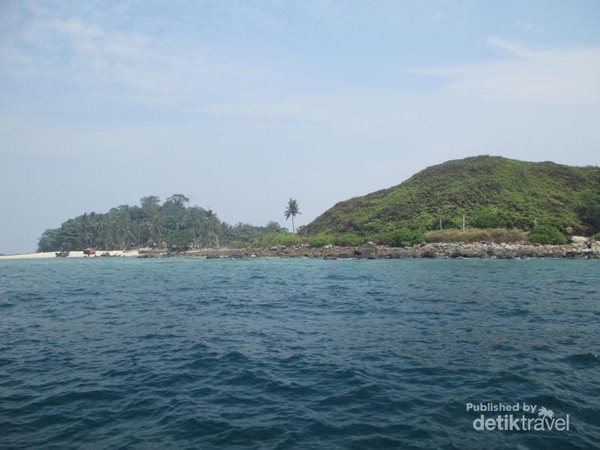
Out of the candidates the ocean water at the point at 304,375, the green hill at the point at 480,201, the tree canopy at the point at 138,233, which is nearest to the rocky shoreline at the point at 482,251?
the green hill at the point at 480,201

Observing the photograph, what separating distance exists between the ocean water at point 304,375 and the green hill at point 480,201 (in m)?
77.7

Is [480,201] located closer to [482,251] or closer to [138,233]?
[482,251]

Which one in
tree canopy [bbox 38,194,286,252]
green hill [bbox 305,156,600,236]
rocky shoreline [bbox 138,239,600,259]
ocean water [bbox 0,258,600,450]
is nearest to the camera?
ocean water [bbox 0,258,600,450]

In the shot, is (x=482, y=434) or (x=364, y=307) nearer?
(x=482, y=434)

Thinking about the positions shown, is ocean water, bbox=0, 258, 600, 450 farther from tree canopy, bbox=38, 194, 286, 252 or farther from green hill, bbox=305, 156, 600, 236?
tree canopy, bbox=38, 194, 286, 252

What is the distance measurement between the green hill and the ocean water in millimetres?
77697

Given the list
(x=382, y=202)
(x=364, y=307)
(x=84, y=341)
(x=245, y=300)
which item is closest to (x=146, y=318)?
(x=84, y=341)

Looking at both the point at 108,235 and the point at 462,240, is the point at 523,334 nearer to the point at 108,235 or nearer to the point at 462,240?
the point at 462,240

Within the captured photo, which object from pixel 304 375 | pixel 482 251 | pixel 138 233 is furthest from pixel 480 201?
pixel 138 233

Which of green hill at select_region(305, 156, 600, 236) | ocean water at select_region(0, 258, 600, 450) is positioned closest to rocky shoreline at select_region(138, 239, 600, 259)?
green hill at select_region(305, 156, 600, 236)

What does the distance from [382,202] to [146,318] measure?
113 metres

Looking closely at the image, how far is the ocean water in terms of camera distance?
830 centimetres

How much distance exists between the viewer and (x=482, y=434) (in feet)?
26.7

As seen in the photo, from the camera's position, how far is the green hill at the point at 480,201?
90.8 metres
